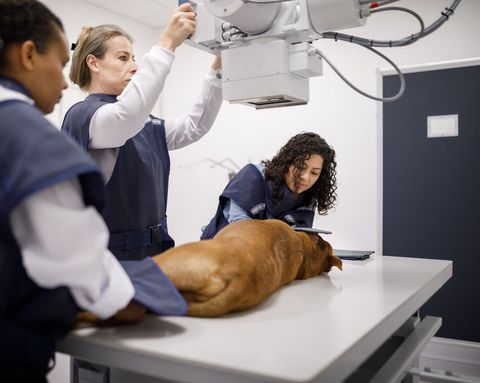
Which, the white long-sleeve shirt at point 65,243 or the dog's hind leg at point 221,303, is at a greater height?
the white long-sleeve shirt at point 65,243

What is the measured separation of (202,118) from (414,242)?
205 centimetres

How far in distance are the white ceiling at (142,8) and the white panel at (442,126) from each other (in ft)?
6.90

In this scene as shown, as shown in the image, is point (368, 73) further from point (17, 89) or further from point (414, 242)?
point (17, 89)

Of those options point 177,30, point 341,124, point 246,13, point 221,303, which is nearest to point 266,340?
point 221,303

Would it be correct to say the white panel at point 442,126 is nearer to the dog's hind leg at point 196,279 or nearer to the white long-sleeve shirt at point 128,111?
the white long-sleeve shirt at point 128,111

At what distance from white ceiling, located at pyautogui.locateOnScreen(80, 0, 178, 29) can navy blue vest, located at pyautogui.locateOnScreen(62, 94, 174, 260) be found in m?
2.56

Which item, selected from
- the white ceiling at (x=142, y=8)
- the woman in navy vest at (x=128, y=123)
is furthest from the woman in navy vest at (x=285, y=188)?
the white ceiling at (x=142, y=8)

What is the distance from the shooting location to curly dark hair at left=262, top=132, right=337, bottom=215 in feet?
6.63

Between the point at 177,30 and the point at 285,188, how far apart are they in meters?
0.86


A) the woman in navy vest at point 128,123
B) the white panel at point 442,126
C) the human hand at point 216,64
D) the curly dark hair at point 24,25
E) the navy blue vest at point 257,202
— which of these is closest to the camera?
the curly dark hair at point 24,25

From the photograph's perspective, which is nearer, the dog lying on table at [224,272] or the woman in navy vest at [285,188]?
the dog lying on table at [224,272]

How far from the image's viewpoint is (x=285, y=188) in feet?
6.58

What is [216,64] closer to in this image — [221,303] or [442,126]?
[221,303]

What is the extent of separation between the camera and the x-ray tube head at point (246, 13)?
→ 3.86 feet
